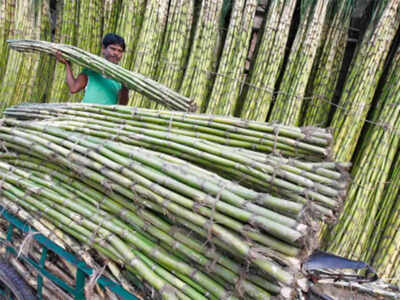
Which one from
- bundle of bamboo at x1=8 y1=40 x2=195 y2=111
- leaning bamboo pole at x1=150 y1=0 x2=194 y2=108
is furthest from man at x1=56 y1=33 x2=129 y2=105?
leaning bamboo pole at x1=150 y1=0 x2=194 y2=108

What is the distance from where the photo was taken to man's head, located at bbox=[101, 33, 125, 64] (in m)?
2.33

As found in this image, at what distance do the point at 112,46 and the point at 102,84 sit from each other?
1.01 ft

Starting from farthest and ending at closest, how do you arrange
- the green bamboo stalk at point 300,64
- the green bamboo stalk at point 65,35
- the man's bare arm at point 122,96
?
1. the green bamboo stalk at point 65,35
2. the green bamboo stalk at point 300,64
3. the man's bare arm at point 122,96

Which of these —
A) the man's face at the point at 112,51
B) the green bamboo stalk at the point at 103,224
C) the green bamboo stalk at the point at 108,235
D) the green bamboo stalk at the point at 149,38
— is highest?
the green bamboo stalk at the point at 149,38

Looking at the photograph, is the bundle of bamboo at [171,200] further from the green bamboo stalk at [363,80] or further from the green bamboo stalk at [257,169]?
the green bamboo stalk at [363,80]

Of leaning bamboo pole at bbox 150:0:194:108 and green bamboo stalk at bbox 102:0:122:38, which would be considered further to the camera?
green bamboo stalk at bbox 102:0:122:38

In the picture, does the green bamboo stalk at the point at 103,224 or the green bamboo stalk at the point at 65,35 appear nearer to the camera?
the green bamboo stalk at the point at 103,224

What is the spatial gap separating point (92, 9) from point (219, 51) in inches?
65.0

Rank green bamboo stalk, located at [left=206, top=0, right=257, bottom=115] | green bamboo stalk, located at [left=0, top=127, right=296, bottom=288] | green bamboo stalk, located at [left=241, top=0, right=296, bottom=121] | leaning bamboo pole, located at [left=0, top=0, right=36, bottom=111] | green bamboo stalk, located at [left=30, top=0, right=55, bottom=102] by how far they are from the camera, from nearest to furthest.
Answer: green bamboo stalk, located at [left=0, top=127, right=296, bottom=288]
green bamboo stalk, located at [left=241, top=0, right=296, bottom=121]
green bamboo stalk, located at [left=206, top=0, right=257, bottom=115]
leaning bamboo pole, located at [left=0, top=0, right=36, bottom=111]
green bamboo stalk, located at [left=30, top=0, right=55, bottom=102]

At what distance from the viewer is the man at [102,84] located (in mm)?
2271

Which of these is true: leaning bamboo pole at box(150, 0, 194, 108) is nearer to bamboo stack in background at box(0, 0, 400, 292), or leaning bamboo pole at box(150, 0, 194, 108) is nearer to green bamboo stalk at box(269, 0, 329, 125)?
bamboo stack in background at box(0, 0, 400, 292)

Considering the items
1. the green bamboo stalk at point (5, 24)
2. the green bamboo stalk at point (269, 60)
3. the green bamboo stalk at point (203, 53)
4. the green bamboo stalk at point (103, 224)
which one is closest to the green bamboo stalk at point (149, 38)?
the green bamboo stalk at point (203, 53)

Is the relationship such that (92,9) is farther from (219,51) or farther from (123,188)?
(123,188)

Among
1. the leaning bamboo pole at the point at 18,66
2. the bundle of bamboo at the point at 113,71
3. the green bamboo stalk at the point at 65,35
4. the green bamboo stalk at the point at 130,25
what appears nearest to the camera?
the bundle of bamboo at the point at 113,71
